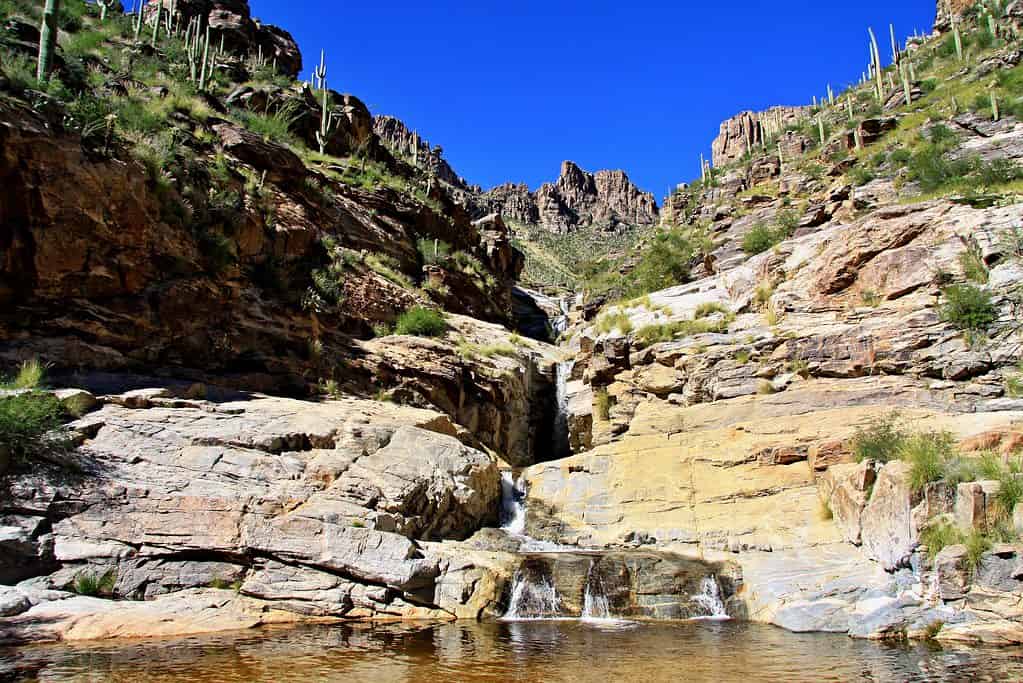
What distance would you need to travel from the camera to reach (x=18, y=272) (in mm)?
14438

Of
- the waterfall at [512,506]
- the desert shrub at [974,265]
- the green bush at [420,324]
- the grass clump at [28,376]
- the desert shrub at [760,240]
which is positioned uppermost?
the desert shrub at [760,240]

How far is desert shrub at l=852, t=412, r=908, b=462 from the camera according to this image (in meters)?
12.3

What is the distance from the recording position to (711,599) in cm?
1180

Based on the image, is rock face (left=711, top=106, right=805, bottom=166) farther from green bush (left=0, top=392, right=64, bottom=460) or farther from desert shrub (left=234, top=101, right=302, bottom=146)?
green bush (left=0, top=392, right=64, bottom=460)

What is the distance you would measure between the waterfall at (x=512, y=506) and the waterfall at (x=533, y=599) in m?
3.22

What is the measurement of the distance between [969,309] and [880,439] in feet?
Answer: 14.5

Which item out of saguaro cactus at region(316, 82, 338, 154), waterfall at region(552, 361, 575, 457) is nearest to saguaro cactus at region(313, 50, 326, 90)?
saguaro cactus at region(316, 82, 338, 154)

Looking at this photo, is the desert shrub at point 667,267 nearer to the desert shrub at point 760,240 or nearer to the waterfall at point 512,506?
the desert shrub at point 760,240

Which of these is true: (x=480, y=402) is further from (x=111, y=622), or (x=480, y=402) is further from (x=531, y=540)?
Result: (x=111, y=622)

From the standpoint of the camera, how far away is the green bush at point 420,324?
76.0ft

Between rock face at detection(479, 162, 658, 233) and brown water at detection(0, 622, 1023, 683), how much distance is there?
76.3m

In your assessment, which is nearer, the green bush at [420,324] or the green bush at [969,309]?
the green bush at [969,309]

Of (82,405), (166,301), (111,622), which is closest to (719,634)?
(111,622)

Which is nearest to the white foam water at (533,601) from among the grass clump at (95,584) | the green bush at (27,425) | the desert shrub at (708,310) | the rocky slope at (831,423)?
the rocky slope at (831,423)
